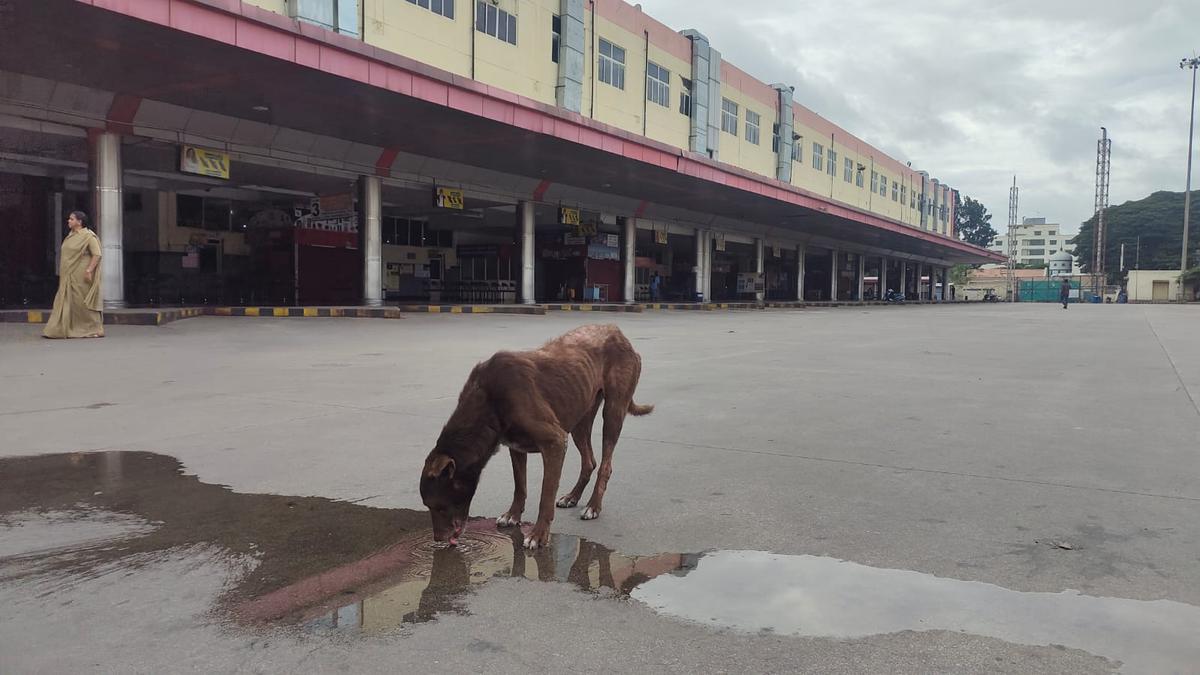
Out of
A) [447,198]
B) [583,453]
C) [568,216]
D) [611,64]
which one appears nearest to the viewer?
[583,453]

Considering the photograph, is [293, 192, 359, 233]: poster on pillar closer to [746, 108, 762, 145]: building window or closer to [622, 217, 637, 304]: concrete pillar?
[622, 217, 637, 304]: concrete pillar

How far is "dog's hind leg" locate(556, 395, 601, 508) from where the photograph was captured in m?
3.67

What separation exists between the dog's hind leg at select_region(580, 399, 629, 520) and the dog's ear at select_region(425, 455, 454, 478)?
2.95 feet

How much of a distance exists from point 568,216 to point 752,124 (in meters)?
15.9

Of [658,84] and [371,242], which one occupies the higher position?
[658,84]

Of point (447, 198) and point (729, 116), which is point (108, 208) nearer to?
point (447, 198)

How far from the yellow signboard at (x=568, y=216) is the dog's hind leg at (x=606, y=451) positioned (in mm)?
27488

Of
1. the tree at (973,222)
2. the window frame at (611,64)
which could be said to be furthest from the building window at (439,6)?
the tree at (973,222)

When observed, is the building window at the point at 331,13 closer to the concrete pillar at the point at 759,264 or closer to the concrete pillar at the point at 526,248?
the concrete pillar at the point at 526,248

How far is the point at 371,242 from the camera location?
76.2ft

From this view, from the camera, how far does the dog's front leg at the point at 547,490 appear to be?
3.00 m

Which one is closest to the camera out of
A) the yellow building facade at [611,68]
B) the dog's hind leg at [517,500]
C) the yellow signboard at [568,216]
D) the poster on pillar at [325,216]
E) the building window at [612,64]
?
the dog's hind leg at [517,500]

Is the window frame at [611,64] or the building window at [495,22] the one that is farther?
the window frame at [611,64]

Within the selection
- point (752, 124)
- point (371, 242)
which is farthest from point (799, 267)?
point (371, 242)
